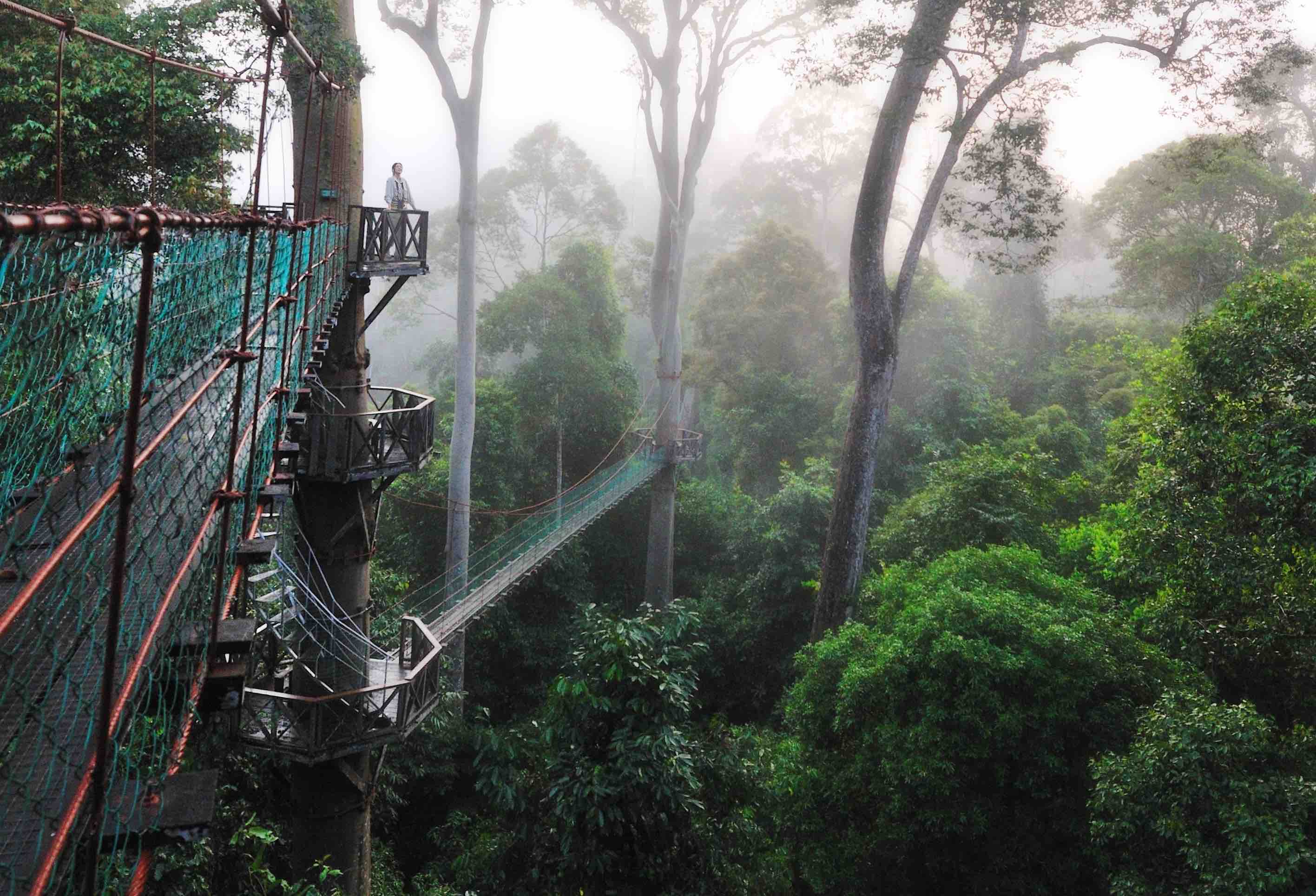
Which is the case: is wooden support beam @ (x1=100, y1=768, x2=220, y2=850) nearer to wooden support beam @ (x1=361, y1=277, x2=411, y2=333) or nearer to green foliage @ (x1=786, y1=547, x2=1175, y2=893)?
wooden support beam @ (x1=361, y1=277, x2=411, y2=333)

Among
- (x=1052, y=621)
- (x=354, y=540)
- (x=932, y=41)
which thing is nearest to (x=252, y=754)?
(x=354, y=540)

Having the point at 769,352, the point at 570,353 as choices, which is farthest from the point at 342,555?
the point at 769,352

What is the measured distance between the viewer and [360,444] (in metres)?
4.27

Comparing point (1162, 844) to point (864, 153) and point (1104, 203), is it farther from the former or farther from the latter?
point (864, 153)

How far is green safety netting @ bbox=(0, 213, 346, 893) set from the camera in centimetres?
106

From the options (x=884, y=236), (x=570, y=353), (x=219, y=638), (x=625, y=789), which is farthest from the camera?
(x=570, y=353)

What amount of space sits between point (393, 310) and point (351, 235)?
17658mm

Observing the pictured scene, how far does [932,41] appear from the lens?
5.93m

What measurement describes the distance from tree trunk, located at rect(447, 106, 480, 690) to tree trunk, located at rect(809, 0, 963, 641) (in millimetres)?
3774

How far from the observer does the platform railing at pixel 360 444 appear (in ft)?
13.8

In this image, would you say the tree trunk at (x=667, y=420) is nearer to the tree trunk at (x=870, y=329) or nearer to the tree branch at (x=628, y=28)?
the tree branch at (x=628, y=28)

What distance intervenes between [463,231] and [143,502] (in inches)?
297

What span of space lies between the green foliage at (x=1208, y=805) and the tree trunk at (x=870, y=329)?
300 centimetres

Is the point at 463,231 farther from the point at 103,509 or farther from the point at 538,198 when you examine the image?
the point at 538,198
